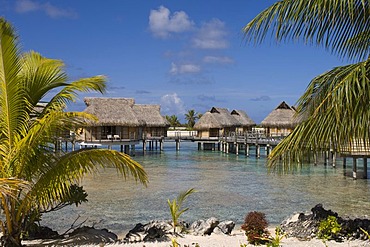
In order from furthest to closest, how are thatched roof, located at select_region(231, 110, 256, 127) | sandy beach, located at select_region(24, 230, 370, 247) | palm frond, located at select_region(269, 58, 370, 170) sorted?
thatched roof, located at select_region(231, 110, 256, 127) → sandy beach, located at select_region(24, 230, 370, 247) → palm frond, located at select_region(269, 58, 370, 170)

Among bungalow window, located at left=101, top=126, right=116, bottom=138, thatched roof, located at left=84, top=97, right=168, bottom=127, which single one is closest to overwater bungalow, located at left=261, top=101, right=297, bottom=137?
thatched roof, located at left=84, top=97, right=168, bottom=127

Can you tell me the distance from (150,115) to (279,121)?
42.7 ft

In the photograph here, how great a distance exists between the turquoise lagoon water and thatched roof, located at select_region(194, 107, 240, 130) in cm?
2263

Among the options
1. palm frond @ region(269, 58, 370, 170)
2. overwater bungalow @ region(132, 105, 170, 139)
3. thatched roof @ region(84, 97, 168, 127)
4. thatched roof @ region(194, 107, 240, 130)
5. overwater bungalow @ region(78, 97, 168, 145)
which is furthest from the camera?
thatched roof @ region(194, 107, 240, 130)

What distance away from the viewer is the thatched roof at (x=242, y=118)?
48.7 metres

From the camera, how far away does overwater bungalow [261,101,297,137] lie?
37.6 meters

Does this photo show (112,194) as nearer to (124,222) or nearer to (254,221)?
(124,222)

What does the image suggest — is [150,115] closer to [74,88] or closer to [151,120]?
[151,120]

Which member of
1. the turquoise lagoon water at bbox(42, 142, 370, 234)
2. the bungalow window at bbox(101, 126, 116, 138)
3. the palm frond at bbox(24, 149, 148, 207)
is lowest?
the turquoise lagoon water at bbox(42, 142, 370, 234)

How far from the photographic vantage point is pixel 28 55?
6711mm

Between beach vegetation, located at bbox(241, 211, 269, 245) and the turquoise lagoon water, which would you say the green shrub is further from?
the turquoise lagoon water

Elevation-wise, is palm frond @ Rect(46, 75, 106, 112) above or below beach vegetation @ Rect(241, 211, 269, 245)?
above

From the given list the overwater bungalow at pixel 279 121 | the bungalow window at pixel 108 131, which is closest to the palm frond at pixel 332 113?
the bungalow window at pixel 108 131

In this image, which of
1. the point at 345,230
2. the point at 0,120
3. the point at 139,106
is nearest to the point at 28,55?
the point at 0,120
